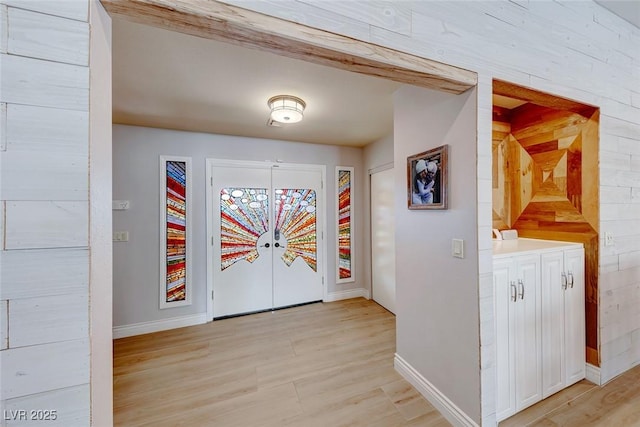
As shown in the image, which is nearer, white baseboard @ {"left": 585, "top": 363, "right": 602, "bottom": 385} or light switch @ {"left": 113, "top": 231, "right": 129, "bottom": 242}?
white baseboard @ {"left": 585, "top": 363, "right": 602, "bottom": 385}

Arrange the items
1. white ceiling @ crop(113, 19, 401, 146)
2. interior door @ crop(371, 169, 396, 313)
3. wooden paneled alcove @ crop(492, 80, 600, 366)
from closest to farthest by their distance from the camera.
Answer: white ceiling @ crop(113, 19, 401, 146) → wooden paneled alcove @ crop(492, 80, 600, 366) → interior door @ crop(371, 169, 396, 313)

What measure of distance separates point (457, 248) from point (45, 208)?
182 centimetres

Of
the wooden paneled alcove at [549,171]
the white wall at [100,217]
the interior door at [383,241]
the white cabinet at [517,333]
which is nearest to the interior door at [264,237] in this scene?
the interior door at [383,241]

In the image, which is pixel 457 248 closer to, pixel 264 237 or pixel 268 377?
pixel 268 377

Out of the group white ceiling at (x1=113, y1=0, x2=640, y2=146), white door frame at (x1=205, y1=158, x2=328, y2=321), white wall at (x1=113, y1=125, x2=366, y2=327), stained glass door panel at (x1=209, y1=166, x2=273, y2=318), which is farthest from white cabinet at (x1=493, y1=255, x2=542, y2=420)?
white wall at (x1=113, y1=125, x2=366, y2=327)

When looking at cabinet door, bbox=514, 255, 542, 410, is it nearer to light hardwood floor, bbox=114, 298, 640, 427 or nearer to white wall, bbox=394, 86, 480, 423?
light hardwood floor, bbox=114, 298, 640, 427

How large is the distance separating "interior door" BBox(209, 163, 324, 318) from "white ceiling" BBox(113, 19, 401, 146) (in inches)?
25.9

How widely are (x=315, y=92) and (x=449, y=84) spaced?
112 cm

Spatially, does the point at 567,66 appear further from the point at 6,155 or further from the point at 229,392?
the point at 229,392

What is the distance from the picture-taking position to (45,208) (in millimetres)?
728

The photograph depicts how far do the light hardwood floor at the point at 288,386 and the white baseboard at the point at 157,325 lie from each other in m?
0.09

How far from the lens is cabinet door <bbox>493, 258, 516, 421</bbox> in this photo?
58.8 inches

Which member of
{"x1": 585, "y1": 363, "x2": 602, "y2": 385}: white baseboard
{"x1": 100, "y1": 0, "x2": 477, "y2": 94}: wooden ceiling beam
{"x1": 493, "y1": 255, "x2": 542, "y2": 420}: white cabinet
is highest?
{"x1": 100, "y1": 0, "x2": 477, "y2": 94}: wooden ceiling beam

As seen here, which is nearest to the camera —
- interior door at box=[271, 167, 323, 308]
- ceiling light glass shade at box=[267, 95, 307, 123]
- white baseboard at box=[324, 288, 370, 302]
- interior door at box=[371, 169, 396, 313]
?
ceiling light glass shade at box=[267, 95, 307, 123]
